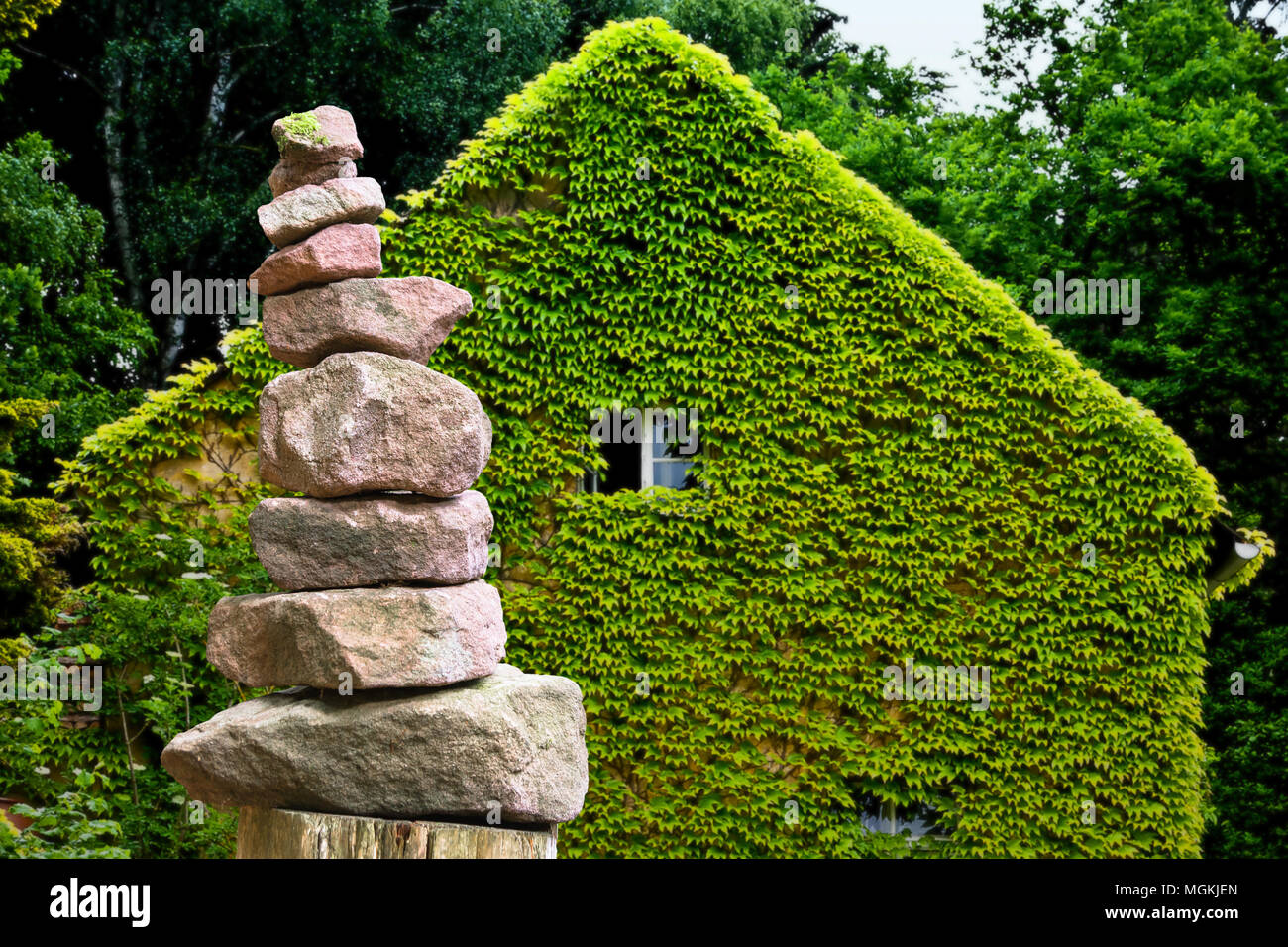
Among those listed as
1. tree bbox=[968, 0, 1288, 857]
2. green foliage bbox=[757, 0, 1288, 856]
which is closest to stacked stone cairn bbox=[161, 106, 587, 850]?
green foliage bbox=[757, 0, 1288, 856]

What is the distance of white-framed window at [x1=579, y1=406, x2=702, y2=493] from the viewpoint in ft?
39.3

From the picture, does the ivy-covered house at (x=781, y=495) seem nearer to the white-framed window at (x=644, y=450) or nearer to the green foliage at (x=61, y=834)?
the white-framed window at (x=644, y=450)

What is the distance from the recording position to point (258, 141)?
80.2 feet

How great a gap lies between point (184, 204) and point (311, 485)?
17.9 metres

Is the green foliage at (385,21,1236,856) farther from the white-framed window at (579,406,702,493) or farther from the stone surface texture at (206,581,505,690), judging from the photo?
the stone surface texture at (206,581,505,690)

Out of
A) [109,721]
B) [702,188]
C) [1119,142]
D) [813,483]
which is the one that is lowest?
[109,721]

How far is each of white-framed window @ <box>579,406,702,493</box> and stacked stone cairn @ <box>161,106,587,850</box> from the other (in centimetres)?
466

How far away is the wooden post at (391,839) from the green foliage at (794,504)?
499cm

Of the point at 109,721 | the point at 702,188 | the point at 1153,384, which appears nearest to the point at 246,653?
the point at 109,721

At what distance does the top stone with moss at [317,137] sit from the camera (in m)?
7.23

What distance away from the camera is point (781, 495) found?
11789 millimetres

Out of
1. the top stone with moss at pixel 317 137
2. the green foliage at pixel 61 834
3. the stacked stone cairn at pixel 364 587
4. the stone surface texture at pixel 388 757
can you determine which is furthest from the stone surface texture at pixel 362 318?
the green foliage at pixel 61 834

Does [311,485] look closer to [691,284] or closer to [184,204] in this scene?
[691,284]

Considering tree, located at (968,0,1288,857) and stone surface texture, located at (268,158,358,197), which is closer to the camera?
stone surface texture, located at (268,158,358,197)
